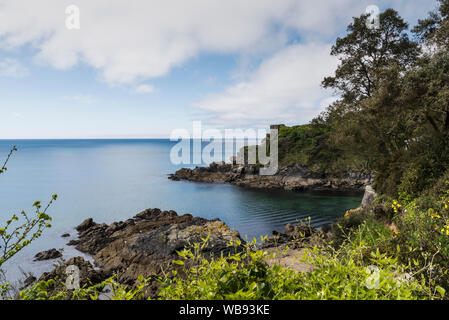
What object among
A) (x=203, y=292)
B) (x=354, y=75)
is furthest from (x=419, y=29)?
(x=203, y=292)

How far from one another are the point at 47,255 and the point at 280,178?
119 feet

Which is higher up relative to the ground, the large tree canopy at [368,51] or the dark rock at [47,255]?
the large tree canopy at [368,51]

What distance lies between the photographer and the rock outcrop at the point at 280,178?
129 feet

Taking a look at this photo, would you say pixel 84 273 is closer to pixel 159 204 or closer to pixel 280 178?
pixel 159 204

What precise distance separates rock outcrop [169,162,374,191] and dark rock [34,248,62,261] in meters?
30.7

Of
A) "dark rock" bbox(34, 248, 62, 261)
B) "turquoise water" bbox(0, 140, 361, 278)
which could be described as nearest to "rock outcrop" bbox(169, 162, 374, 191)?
"turquoise water" bbox(0, 140, 361, 278)

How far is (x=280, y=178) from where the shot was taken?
44.6m

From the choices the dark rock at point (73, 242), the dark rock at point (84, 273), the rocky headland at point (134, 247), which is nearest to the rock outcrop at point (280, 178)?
the rocky headland at point (134, 247)

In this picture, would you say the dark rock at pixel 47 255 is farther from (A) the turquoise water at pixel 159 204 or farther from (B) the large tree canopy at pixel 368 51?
(B) the large tree canopy at pixel 368 51

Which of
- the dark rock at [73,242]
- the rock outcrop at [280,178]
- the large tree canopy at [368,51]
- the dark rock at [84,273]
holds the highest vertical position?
the large tree canopy at [368,51]

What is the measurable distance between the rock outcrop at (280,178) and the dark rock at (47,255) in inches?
1208

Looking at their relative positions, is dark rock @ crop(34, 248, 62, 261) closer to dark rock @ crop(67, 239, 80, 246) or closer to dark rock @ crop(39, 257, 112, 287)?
dark rock @ crop(67, 239, 80, 246)

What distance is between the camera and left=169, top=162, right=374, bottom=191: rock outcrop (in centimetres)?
3931

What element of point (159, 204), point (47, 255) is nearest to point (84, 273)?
point (47, 255)
